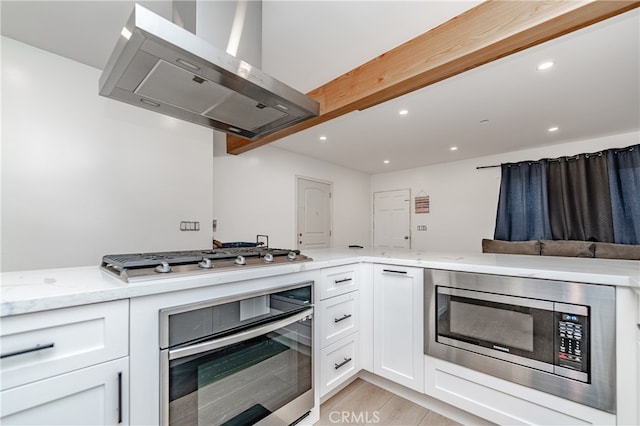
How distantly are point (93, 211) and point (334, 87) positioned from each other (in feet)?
7.35

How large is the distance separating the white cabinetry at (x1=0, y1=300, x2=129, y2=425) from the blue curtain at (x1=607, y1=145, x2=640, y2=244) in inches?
209

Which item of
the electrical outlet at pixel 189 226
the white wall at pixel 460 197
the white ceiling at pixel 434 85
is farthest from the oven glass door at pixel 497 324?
the white wall at pixel 460 197

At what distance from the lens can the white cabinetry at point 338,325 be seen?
5.41 ft

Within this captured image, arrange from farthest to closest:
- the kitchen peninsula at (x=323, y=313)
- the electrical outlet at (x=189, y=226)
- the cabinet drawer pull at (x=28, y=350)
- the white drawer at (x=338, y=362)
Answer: the electrical outlet at (x=189, y=226)
the white drawer at (x=338, y=362)
the kitchen peninsula at (x=323, y=313)
the cabinet drawer pull at (x=28, y=350)

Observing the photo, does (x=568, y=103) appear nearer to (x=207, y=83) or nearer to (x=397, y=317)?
(x=397, y=317)

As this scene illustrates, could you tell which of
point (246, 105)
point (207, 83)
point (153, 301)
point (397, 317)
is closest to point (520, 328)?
point (397, 317)

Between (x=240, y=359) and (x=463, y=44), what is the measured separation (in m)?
2.05

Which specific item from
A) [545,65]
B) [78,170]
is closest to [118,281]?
[78,170]

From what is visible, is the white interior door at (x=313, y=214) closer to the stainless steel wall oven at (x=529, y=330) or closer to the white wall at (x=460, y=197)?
the white wall at (x=460, y=197)

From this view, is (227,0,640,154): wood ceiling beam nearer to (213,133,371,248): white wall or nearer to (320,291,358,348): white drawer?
(320,291,358,348): white drawer

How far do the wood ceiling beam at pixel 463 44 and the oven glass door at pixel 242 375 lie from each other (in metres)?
1.66

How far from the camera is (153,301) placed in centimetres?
96

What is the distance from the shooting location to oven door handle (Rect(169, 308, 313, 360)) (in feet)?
3.24

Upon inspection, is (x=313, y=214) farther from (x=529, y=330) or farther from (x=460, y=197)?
(x=529, y=330)
